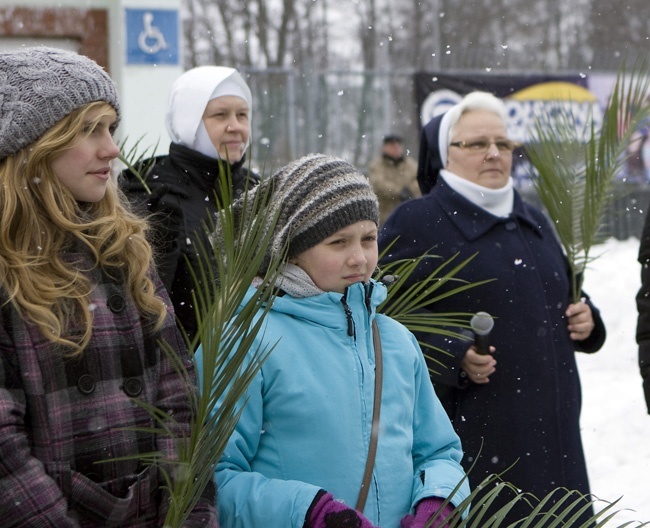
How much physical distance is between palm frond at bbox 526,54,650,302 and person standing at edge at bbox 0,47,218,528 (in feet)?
6.72

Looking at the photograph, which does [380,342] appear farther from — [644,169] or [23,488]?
[644,169]

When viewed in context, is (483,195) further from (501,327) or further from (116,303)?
(116,303)

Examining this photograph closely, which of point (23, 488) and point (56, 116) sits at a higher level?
point (56, 116)

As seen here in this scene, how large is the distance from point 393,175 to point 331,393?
10.0 metres

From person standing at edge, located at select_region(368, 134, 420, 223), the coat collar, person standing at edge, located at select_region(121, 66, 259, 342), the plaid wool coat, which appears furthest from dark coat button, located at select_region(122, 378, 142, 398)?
person standing at edge, located at select_region(368, 134, 420, 223)

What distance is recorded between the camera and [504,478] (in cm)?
367

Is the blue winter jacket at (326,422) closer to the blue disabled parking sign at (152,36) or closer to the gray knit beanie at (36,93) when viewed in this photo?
the gray knit beanie at (36,93)

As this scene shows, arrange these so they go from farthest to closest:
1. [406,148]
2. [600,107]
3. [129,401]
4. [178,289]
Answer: [406,148] < [600,107] < [178,289] < [129,401]

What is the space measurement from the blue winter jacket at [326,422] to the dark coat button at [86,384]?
0.35m

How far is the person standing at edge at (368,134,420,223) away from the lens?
11914 millimetres

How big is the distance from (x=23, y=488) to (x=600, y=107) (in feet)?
46.7

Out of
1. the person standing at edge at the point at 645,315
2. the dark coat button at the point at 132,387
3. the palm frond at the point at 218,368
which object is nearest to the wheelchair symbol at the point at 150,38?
the person standing at edge at the point at 645,315

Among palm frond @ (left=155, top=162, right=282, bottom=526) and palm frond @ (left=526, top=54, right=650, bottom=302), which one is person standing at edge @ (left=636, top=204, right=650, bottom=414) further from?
palm frond @ (left=155, top=162, right=282, bottom=526)

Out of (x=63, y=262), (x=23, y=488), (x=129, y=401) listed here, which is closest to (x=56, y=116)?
(x=63, y=262)
